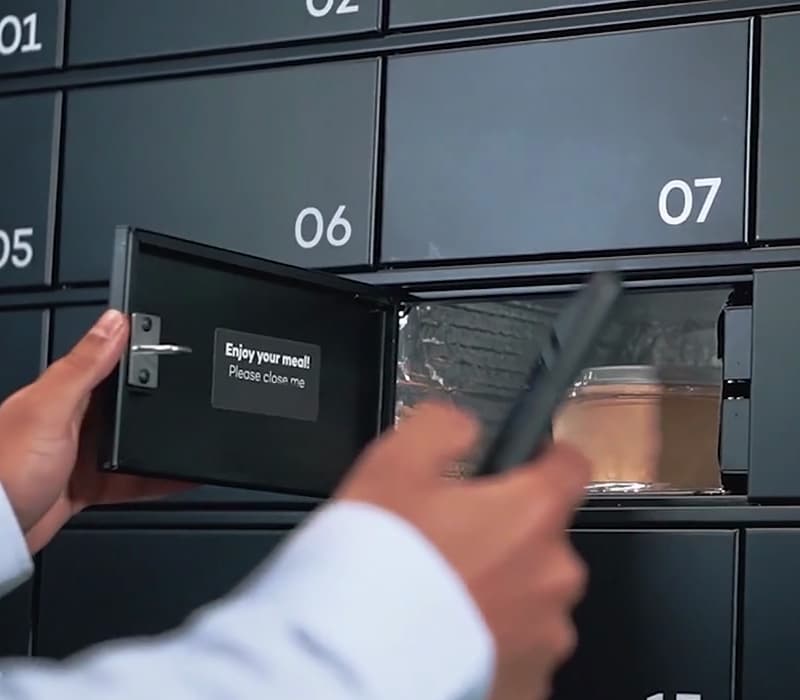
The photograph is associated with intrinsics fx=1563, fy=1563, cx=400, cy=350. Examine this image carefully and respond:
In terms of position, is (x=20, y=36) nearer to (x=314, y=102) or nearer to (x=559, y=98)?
(x=314, y=102)

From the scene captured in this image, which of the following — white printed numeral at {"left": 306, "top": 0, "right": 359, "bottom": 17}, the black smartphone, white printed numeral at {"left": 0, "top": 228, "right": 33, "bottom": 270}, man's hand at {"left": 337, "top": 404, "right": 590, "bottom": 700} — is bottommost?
man's hand at {"left": 337, "top": 404, "right": 590, "bottom": 700}

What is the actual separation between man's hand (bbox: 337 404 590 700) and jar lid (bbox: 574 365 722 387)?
594 millimetres

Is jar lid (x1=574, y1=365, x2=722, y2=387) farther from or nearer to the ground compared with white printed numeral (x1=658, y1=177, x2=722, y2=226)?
nearer to the ground

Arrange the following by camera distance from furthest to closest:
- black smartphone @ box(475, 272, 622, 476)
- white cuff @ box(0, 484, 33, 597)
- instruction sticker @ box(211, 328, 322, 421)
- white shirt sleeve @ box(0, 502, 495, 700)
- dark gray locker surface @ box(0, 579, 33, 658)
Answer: dark gray locker surface @ box(0, 579, 33, 658), instruction sticker @ box(211, 328, 322, 421), white cuff @ box(0, 484, 33, 597), black smartphone @ box(475, 272, 622, 476), white shirt sleeve @ box(0, 502, 495, 700)

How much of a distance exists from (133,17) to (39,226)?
0.21m

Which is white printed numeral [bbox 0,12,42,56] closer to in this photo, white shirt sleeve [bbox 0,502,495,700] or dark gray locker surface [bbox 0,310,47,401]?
dark gray locker surface [bbox 0,310,47,401]

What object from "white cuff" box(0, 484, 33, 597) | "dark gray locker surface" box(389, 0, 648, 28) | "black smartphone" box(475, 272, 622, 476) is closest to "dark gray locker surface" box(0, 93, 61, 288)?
"dark gray locker surface" box(389, 0, 648, 28)

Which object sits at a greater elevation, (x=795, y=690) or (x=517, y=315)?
(x=517, y=315)

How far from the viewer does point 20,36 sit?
4.81 feet

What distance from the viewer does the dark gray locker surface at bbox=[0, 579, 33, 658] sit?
54.2 inches

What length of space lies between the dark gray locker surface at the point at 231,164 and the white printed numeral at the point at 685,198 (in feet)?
0.80

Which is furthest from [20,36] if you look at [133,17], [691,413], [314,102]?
[691,413]

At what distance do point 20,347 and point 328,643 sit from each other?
97 cm

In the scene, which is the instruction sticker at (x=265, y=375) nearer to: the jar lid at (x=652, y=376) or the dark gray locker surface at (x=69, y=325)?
the jar lid at (x=652, y=376)
